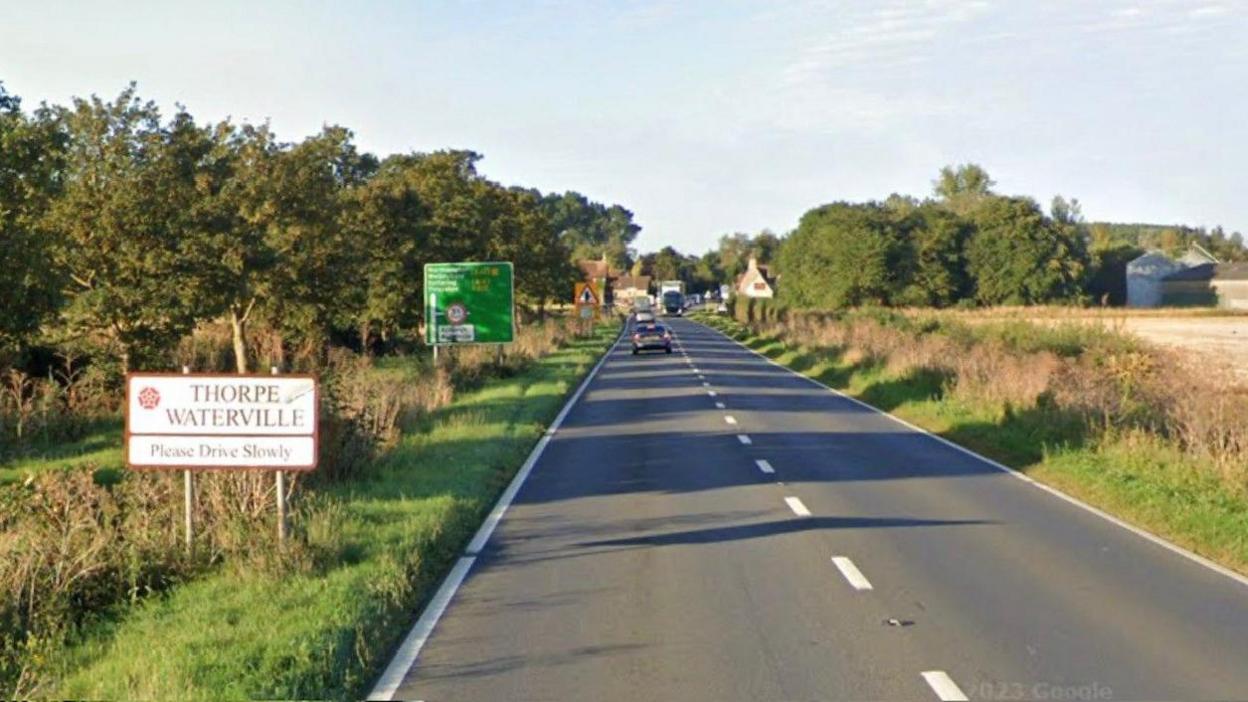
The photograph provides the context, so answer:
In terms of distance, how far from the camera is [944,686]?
26.6ft

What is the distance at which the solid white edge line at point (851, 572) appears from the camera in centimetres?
1134

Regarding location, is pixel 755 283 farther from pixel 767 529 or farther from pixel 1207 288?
pixel 767 529

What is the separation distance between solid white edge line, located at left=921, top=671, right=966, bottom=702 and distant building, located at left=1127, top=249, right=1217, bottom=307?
119 metres

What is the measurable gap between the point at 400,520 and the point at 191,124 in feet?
57.3

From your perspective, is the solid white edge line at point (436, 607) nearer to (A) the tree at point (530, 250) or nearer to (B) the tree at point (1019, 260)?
(A) the tree at point (530, 250)

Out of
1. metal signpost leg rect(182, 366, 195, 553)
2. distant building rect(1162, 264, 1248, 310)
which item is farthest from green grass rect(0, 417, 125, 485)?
distant building rect(1162, 264, 1248, 310)

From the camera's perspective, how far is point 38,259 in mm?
18875

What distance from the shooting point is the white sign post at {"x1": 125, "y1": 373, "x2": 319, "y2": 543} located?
12148mm

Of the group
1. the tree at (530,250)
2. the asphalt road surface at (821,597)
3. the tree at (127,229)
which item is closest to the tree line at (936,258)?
the tree at (530,250)

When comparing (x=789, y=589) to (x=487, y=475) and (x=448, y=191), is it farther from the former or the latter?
(x=448, y=191)

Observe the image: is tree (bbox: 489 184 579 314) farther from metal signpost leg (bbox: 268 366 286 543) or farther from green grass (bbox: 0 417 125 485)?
metal signpost leg (bbox: 268 366 286 543)

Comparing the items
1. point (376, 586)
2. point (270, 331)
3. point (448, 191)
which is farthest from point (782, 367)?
point (376, 586)

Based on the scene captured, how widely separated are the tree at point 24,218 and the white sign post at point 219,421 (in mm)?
7359

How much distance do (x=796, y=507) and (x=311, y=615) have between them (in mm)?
7618
